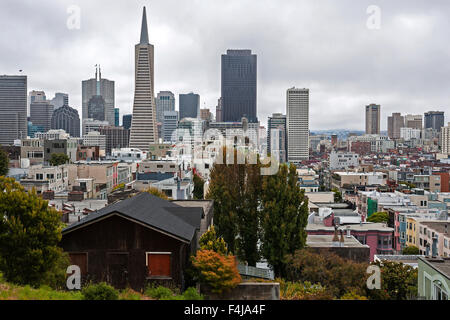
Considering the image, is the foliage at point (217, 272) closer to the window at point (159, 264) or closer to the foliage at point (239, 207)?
the window at point (159, 264)

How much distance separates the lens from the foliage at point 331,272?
1892 cm

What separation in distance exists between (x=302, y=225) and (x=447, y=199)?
53.7m

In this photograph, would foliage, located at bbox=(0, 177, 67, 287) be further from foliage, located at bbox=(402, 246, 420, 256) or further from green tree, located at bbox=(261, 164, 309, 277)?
foliage, located at bbox=(402, 246, 420, 256)

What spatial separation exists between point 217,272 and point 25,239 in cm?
559

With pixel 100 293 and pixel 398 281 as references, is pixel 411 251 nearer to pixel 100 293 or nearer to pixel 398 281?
pixel 398 281

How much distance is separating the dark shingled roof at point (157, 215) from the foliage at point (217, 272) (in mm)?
892

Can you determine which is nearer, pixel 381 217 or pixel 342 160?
pixel 381 217

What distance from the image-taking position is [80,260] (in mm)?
16188

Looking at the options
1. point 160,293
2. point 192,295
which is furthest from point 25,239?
point 192,295

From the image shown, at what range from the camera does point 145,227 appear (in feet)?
52.0

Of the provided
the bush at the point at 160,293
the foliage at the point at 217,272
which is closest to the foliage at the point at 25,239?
the bush at the point at 160,293

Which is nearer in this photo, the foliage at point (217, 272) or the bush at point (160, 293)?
the bush at point (160, 293)

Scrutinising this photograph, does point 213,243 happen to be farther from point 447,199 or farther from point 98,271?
point 447,199

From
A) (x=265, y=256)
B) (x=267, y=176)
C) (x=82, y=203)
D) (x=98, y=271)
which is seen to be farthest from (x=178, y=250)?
(x=82, y=203)
